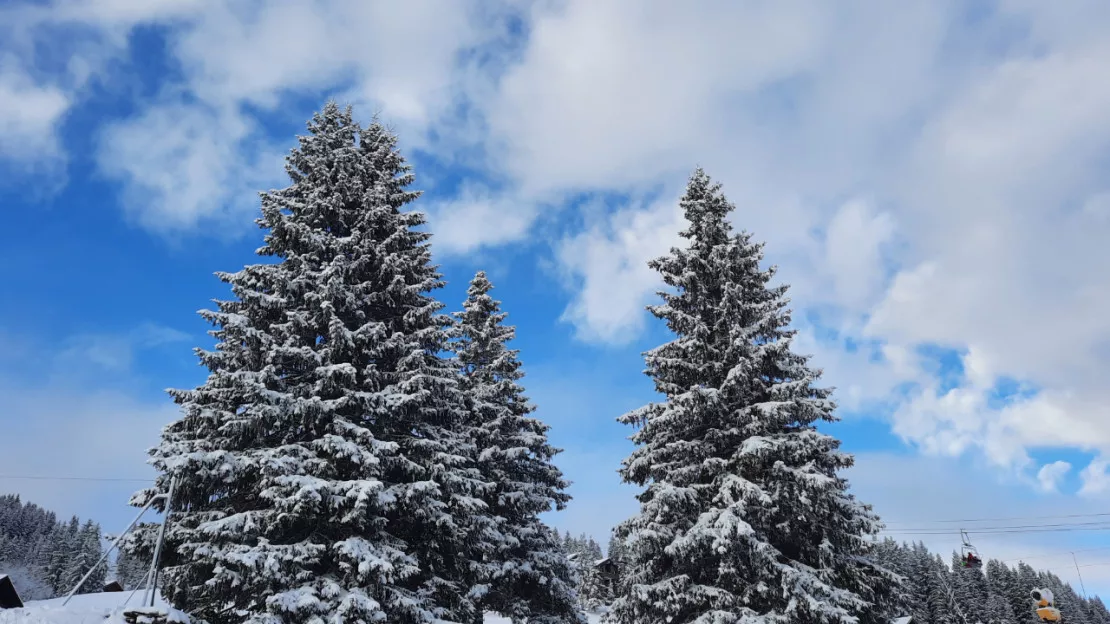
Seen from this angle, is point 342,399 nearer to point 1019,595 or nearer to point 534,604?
point 534,604

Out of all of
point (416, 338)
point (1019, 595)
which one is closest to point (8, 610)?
point (416, 338)

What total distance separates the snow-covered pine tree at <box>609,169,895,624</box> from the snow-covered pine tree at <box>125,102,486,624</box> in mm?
4844

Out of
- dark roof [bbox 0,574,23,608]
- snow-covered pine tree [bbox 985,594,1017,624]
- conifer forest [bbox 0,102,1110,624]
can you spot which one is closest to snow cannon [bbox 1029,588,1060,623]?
conifer forest [bbox 0,102,1110,624]

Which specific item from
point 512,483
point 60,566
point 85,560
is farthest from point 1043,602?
point 60,566

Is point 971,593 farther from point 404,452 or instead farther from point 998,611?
point 404,452

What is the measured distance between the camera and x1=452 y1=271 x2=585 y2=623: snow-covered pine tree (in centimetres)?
2017

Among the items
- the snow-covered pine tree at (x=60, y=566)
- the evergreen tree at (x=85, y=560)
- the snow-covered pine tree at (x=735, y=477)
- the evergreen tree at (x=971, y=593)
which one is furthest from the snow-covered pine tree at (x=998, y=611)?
the snow-covered pine tree at (x=60, y=566)

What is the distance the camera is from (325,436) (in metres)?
12.3

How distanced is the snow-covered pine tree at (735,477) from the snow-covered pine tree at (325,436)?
4844mm

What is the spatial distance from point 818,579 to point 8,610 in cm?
1497

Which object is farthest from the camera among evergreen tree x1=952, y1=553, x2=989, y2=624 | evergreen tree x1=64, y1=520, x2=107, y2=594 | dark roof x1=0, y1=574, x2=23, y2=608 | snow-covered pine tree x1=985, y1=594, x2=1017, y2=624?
evergreen tree x1=952, y1=553, x2=989, y2=624

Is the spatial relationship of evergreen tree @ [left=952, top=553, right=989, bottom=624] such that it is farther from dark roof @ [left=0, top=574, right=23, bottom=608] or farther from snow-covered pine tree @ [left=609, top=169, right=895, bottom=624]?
dark roof @ [left=0, top=574, right=23, bottom=608]

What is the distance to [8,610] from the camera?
918 cm

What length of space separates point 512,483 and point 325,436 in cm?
1037
